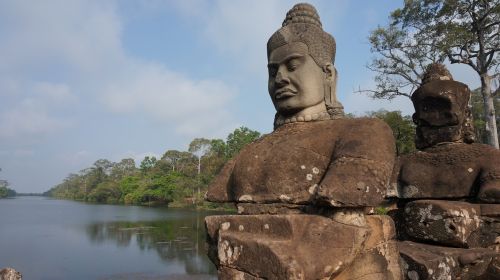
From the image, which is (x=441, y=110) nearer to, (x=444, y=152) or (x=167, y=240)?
(x=444, y=152)

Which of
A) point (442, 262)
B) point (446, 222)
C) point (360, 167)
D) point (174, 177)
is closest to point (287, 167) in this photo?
point (360, 167)

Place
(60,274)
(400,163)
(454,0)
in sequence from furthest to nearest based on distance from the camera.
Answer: (60,274) < (454,0) < (400,163)

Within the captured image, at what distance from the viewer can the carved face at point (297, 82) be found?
9.62 ft

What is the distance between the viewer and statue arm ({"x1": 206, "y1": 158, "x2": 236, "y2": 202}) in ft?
9.81

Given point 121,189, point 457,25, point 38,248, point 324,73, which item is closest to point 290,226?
point 324,73

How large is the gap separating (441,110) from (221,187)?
90.0 inches

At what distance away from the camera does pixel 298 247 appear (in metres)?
2.14

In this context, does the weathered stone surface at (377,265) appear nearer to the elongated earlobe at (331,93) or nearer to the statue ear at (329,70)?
the elongated earlobe at (331,93)

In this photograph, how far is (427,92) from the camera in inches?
156

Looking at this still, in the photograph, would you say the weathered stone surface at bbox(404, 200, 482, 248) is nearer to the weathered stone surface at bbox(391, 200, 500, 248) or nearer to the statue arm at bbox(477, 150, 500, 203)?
the weathered stone surface at bbox(391, 200, 500, 248)

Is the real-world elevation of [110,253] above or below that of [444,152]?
below

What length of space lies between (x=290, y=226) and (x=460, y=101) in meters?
2.56

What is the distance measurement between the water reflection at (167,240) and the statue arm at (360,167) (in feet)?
47.9

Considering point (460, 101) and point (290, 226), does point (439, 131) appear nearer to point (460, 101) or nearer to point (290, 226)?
point (460, 101)
